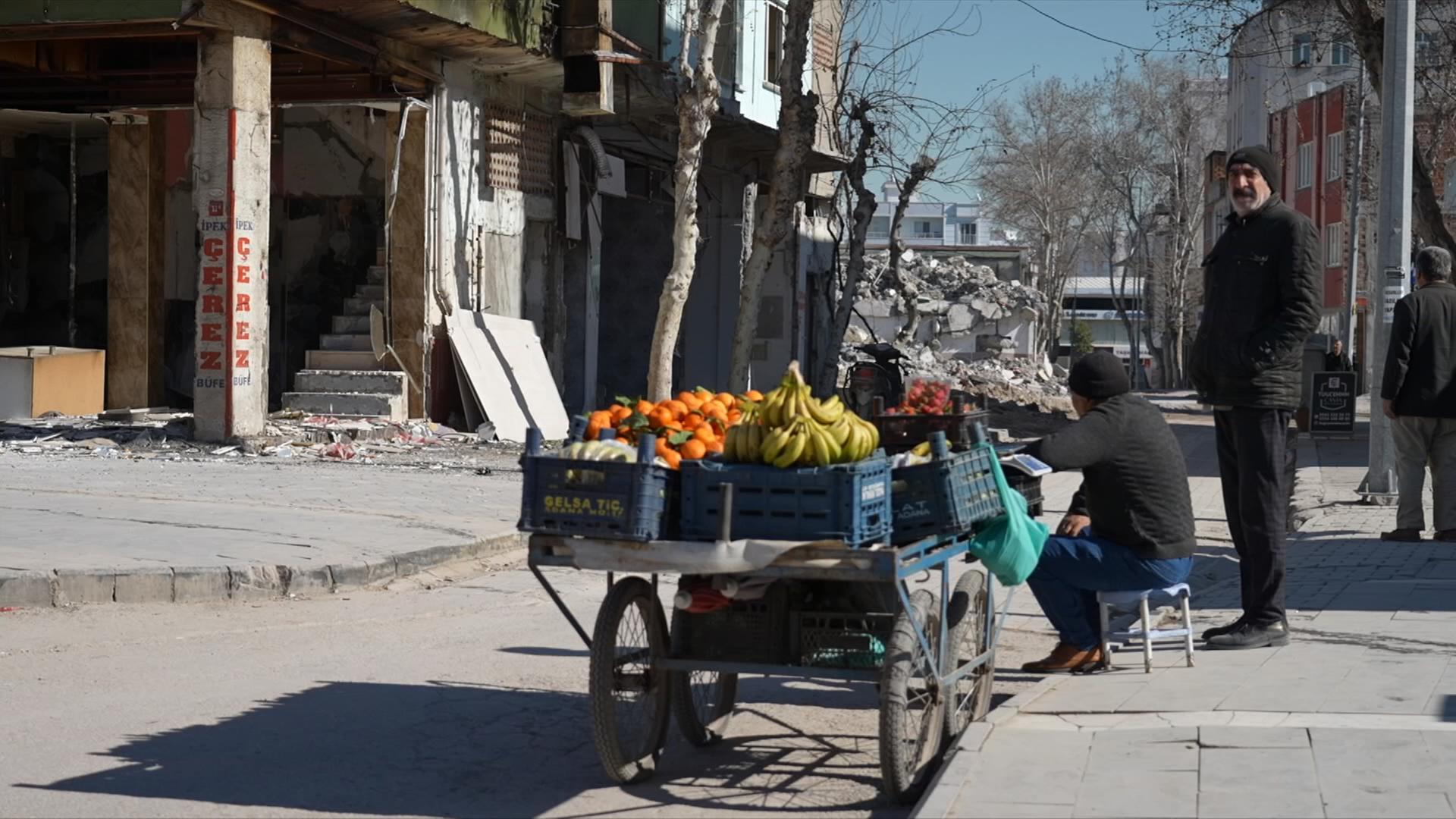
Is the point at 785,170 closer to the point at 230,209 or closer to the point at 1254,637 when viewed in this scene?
the point at 230,209

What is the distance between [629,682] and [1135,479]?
2377 mm

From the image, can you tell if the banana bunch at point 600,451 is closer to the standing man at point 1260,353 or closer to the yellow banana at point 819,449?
the yellow banana at point 819,449

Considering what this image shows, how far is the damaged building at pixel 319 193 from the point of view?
16.6 metres

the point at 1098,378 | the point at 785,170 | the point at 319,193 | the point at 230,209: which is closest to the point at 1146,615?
the point at 1098,378

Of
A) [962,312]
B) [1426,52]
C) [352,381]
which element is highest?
[1426,52]

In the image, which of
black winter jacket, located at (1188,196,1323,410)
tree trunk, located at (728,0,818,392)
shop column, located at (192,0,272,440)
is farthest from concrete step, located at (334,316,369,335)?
black winter jacket, located at (1188,196,1323,410)

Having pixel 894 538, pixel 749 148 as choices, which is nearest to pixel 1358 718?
pixel 894 538

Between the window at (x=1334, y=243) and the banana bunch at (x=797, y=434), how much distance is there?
56939 mm

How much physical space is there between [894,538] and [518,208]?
17897 mm

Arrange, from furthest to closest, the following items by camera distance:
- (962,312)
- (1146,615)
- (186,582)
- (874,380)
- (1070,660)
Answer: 1. (962,312)
2. (874,380)
3. (186,582)
4. (1070,660)
5. (1146,615)

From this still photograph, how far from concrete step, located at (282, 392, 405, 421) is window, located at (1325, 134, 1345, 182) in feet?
152

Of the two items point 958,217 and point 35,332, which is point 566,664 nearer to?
point 35,332

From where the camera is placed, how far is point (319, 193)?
2230cm

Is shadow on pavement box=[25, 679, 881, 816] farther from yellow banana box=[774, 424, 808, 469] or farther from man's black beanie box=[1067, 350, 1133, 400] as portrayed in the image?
man's black beanie box=[1067, 350, 1133, 400]
